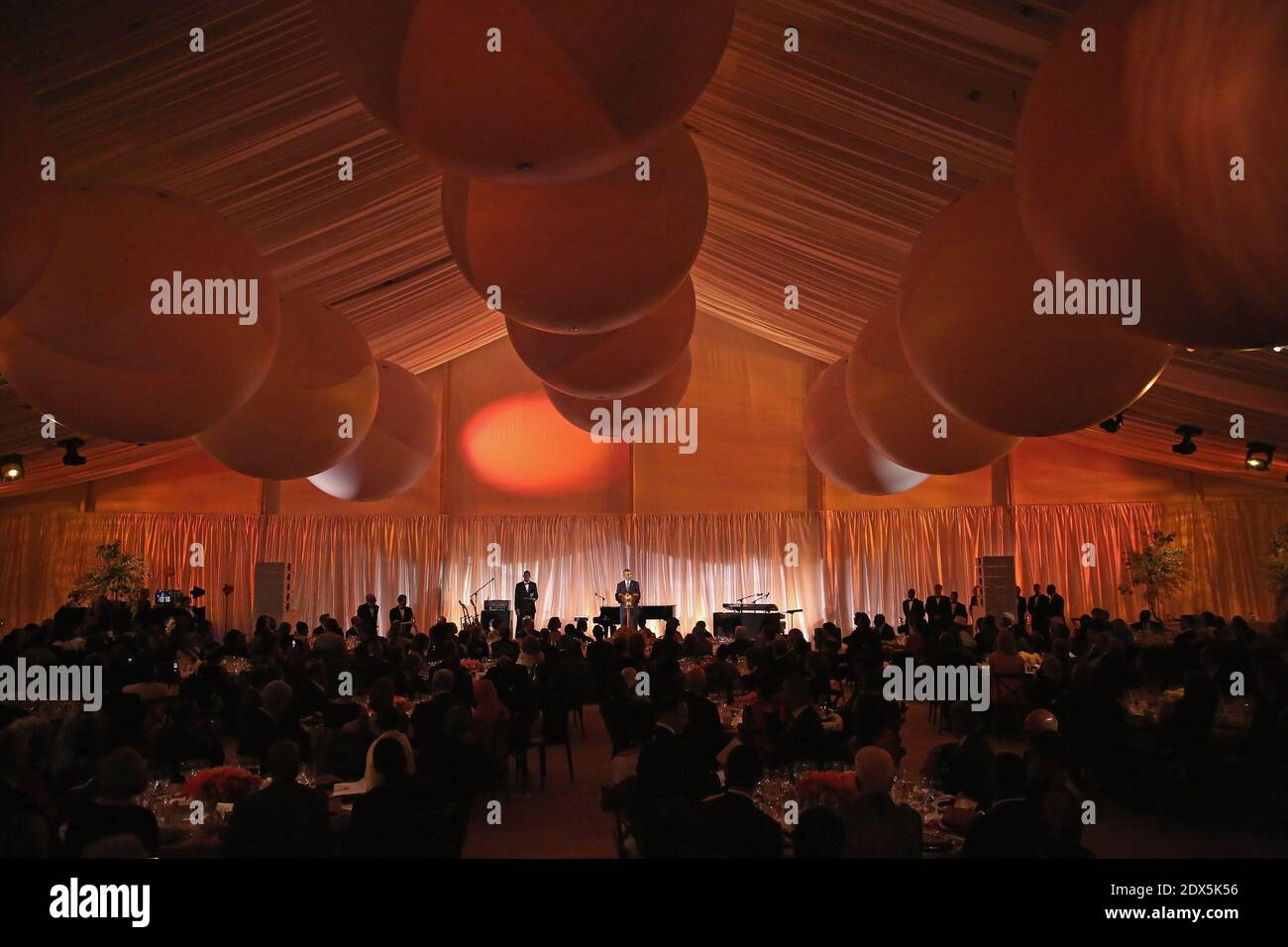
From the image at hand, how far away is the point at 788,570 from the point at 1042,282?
51.4 feet

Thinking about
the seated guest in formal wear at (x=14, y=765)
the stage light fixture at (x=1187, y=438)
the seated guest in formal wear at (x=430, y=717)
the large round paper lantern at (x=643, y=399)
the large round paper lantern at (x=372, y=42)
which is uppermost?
the stage light fixture at (x=1187, y=438)

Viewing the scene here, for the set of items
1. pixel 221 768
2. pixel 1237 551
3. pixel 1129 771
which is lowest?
pixel 1129 771

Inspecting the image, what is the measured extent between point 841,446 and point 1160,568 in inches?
437

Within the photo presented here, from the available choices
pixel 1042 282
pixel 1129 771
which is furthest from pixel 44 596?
pixel 1042 282

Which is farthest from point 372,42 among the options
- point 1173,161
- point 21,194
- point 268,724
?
point 268,724

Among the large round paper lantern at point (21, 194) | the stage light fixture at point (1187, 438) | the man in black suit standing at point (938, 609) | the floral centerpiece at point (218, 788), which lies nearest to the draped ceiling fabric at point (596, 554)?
the man in black suit standing at point (938, 609)

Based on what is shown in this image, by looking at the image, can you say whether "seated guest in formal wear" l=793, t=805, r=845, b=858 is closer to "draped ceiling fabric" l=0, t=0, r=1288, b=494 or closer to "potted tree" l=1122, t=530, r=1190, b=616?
"draped ceiling fabric" l=0, t=0, r=1288, b=494

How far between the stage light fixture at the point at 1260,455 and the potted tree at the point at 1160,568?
3.52 meters

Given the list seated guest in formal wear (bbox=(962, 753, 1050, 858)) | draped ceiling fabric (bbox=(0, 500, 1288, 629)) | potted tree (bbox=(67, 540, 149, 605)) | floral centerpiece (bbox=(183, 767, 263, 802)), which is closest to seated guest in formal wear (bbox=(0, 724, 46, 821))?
floral centerpiece (bbox=(183, 767, 263, 802))

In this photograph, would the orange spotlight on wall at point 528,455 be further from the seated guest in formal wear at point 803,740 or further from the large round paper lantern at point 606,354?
the large round paper lantern at point 606,354

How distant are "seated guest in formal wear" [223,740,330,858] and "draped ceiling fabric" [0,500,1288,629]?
595 inches

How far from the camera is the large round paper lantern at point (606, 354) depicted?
5023 mm

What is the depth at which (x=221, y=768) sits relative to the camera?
5.12m
